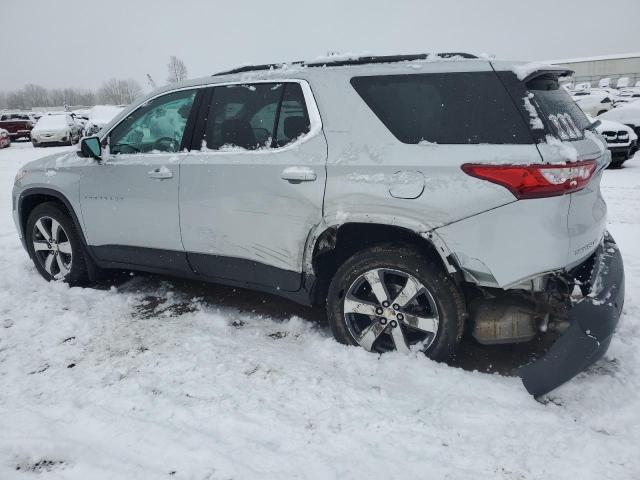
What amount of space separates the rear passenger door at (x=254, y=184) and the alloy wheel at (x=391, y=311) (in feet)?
1.49

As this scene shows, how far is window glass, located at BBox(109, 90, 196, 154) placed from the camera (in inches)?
139

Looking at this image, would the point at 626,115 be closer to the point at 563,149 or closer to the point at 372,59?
the point at 372,59

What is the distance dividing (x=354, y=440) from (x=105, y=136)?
3.14 meters

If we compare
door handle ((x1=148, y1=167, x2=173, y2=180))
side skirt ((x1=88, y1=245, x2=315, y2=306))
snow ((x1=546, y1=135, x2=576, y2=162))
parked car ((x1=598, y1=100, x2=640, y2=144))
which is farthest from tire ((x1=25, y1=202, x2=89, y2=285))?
parked car ((x1=598, y1=100, x2=640, y2=144))

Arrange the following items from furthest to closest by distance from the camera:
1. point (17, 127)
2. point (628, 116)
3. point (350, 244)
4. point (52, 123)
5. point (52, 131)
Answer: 1. point (17, 127)
2. point (52, 123)
3. point (52, 131)
4. point (628, 116)
5. point (350, 244)

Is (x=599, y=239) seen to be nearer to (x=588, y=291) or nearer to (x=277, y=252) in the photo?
(x=588, y=291)

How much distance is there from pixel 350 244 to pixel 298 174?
56 cm

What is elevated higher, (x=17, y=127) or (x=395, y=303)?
(x=17, y=127)

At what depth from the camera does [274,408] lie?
253 centimetres

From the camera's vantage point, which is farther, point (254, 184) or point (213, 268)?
point (213, 268)

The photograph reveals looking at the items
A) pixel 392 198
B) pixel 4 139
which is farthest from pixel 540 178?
pixel 4 139

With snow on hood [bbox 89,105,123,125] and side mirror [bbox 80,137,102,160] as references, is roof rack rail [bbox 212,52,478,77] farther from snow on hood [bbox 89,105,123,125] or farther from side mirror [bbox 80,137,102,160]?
snow on hood [bbox 89,105,123,125]

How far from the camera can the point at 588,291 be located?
2.47m

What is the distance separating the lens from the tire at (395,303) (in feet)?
8.84
